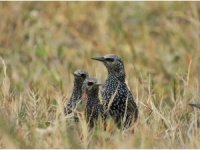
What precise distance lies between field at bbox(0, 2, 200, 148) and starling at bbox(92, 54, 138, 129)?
14 cm

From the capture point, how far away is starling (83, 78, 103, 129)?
23.5 ft

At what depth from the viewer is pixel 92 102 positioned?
721 cm

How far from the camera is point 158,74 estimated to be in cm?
1241

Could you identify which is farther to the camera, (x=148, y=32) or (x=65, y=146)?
(x=148, y=32)

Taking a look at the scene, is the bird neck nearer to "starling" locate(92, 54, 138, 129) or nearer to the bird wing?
"starling" locate(92, 54, 138, 129)

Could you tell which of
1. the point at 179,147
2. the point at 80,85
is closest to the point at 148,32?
the point at 80,85

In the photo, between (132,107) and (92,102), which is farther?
(132,107)

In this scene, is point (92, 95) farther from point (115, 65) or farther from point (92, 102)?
point (115, 65)

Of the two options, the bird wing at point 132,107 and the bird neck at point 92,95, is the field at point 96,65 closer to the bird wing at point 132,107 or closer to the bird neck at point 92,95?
the bird wing at point 132,107

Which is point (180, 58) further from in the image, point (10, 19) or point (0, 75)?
point (0, 75)

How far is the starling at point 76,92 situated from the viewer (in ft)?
24.3

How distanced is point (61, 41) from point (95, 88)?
20.8ft

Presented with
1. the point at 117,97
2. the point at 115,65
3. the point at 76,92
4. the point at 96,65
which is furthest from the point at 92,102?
the point at 96,65

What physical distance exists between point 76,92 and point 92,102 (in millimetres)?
412
